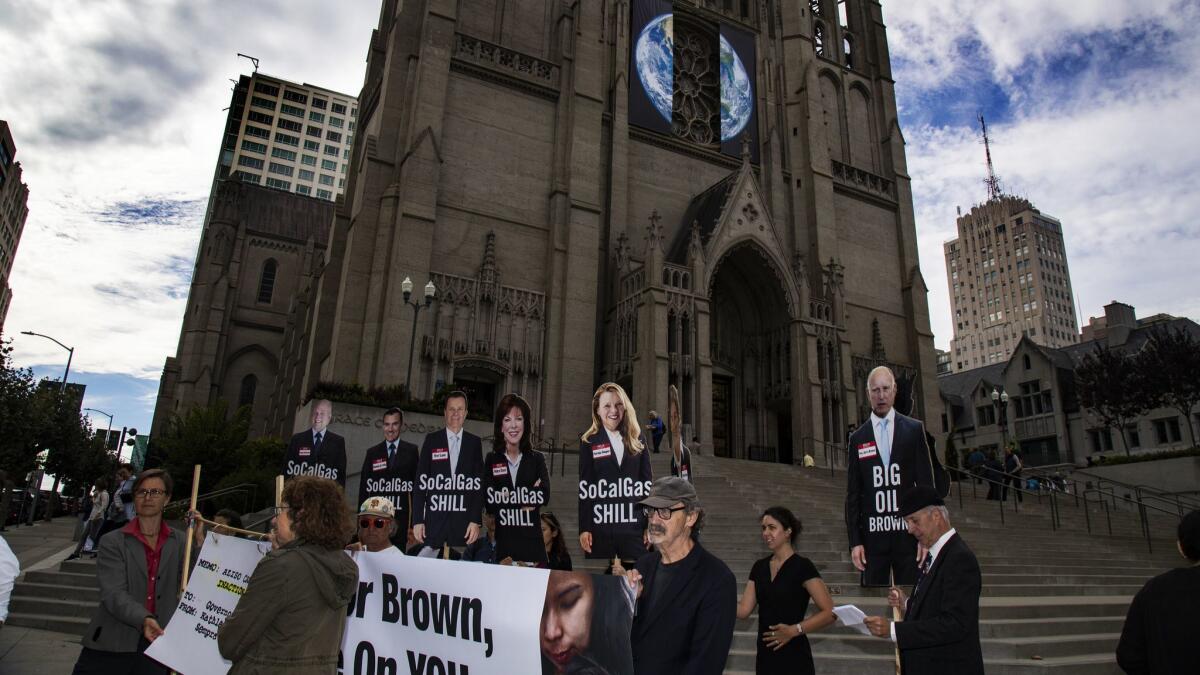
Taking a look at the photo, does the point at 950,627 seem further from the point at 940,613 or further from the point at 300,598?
the point at 300,598

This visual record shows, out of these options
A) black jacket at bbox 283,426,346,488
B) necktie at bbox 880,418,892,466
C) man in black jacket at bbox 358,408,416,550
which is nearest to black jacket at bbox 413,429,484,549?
man in black jacket at bbox 358,408,416,550

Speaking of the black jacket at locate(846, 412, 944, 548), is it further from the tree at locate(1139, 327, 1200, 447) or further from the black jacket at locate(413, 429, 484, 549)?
the tree at locate(1139, 327, 1200, 447)

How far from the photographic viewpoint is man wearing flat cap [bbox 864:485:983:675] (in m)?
3.48

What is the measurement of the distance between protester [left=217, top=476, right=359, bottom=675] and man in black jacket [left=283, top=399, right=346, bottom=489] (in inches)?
211

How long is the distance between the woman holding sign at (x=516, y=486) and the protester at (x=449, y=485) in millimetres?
382

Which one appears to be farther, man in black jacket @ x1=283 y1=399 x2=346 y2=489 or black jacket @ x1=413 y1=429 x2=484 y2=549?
man in black jacket @ x1=283 y1=399 x2=346 y2=489

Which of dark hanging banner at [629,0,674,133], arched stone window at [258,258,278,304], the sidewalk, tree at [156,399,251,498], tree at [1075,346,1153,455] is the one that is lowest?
the sidewalk

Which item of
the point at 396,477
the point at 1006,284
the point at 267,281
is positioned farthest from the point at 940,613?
the point at 1006,284

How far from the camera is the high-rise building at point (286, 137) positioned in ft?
314

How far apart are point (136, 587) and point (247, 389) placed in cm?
4679

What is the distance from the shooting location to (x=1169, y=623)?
144 inches

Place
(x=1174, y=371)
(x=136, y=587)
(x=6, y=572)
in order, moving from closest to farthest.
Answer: (x=6, y=572), (x=136, y=587), (x=1174, y=371)

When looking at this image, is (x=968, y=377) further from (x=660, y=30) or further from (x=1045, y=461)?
(x=660, y=30)

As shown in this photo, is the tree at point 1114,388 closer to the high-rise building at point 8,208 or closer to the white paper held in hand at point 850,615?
the white paper held in hand at point 850,615
